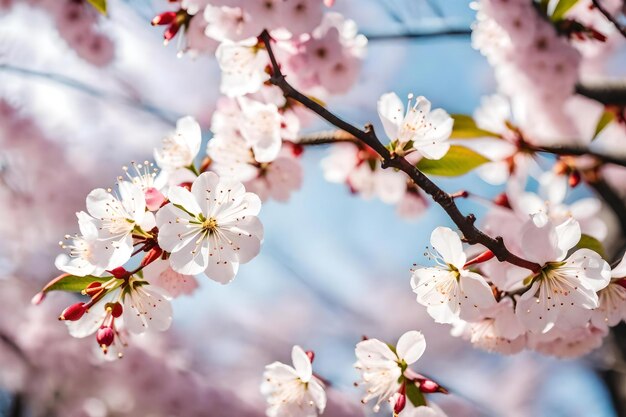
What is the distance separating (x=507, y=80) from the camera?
201 centimetres

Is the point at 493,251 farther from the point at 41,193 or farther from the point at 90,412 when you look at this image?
the point at 41,193

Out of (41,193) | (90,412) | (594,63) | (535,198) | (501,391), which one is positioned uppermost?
(535,198)

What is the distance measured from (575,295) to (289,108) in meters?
0.85

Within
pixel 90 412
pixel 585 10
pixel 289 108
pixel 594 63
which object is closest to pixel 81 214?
pixel 289 108

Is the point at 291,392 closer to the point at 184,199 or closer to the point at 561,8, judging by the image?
the point at 184,199

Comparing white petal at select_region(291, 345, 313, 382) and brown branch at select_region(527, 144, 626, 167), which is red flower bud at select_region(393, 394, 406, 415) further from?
brown branch at select_region(527, 144, 626, 167)

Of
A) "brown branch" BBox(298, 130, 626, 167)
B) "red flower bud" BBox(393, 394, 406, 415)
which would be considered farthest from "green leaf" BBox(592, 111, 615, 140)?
"red flower bud" BBox(393, 394, 406, 415)

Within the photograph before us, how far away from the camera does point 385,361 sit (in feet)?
3.49

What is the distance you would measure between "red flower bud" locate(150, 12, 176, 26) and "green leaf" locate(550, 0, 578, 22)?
39.5 inches

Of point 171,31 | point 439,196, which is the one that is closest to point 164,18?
point 171,31

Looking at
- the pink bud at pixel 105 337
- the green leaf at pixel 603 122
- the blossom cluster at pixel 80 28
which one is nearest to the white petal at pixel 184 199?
the pink bud at pixel 105 337

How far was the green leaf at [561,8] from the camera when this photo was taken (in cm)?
158

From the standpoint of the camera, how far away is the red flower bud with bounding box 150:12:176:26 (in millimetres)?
1336

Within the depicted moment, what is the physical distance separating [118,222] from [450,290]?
534 millimetres
